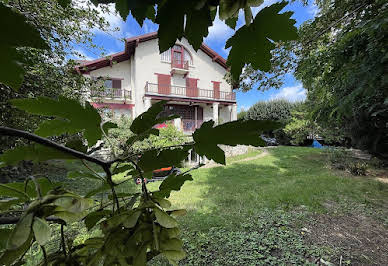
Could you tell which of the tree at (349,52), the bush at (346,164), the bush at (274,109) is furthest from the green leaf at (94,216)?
the bush at (274,109)

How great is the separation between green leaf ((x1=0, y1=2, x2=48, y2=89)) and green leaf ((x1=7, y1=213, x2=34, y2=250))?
0.27 metres

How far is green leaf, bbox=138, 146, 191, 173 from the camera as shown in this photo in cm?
49

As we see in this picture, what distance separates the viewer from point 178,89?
49.0ft

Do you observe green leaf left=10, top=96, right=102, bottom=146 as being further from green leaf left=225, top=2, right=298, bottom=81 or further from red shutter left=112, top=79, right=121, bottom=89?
red shutter left=112, top=79, right=121, bottom=89

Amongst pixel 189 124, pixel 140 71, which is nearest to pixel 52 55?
pixel 140 71

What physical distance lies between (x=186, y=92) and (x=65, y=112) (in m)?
15.0

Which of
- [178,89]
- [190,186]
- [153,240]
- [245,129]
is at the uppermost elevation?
[178,89]

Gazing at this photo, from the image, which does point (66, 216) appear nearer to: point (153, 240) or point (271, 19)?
point (153, 240)

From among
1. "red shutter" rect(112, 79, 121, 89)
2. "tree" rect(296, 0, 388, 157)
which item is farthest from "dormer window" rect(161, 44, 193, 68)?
"tree" rect(296, 0, 388, 157)

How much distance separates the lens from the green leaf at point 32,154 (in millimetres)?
427

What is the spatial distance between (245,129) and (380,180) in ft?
26.8

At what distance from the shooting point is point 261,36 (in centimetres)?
58

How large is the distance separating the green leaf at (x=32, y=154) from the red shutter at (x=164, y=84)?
1414 centimetres

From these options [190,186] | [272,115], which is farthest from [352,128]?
[272,115]
